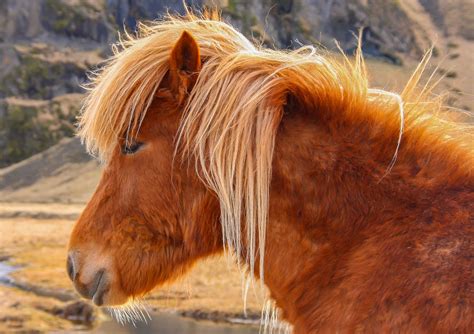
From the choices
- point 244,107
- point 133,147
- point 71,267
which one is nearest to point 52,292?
point 71,267

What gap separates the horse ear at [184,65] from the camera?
2.94 meters

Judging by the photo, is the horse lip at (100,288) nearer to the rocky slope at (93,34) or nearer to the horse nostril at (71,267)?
the horse nostril at (71,267)

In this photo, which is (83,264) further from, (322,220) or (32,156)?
(32,156)

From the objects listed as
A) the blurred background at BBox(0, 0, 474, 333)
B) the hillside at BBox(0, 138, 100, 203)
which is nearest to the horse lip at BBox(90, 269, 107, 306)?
the blurred background at BBox(0, 0, 474, 333)

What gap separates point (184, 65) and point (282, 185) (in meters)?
0.63

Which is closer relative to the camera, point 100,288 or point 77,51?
point 100,288

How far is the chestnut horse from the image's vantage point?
2.56m

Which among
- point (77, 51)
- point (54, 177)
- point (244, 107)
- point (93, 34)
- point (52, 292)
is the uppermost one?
point (244, 107)

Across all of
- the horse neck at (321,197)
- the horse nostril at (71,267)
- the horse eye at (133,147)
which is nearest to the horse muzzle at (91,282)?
the horse nostril at (71,267)

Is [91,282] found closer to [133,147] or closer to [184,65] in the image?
[133,147]

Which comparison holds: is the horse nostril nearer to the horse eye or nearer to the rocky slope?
the horse eye

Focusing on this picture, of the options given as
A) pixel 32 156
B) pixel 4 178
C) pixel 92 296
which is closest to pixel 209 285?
pixel 92 296

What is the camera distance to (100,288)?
3141mm

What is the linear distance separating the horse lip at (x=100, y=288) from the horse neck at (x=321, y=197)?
0.71 metres
